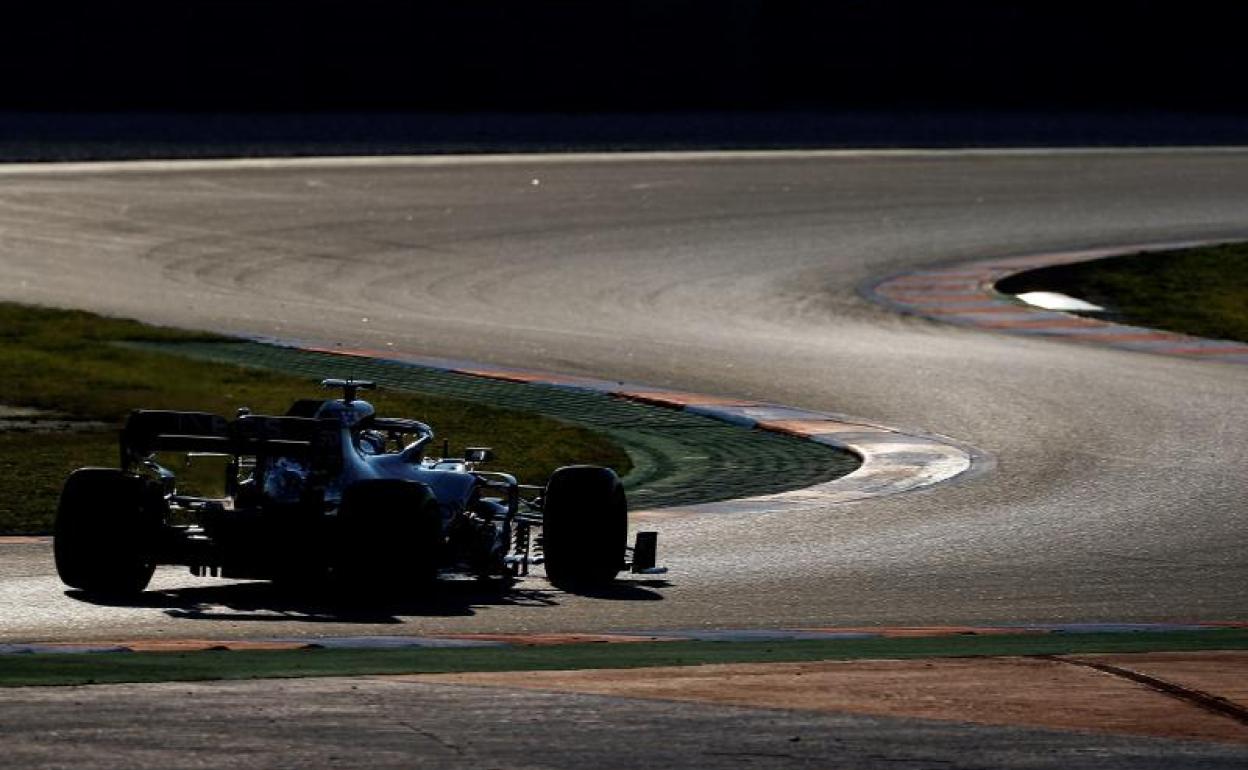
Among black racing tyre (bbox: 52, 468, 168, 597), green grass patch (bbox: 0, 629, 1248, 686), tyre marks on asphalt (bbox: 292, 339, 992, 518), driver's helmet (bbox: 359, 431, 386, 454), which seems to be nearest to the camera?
green grass patch (bbox: 0, 629, 1248, 686)

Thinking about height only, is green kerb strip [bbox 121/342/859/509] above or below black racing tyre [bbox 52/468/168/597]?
above

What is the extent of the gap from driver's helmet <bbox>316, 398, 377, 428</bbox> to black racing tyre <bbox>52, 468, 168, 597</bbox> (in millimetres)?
983

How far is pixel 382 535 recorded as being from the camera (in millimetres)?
12289

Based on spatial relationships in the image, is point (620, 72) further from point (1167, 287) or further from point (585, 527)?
point (585, 527)

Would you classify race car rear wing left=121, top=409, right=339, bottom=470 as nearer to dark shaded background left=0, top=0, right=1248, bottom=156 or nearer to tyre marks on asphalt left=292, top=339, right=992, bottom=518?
tyre marks on asphalt left=292, top=339, right=992, bottom=518

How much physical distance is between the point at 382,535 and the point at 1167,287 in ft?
65.7

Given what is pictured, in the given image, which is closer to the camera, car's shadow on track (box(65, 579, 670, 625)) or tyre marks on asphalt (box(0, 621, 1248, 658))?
tyre marks on asphalt (box(0, 621, 1248, 658))

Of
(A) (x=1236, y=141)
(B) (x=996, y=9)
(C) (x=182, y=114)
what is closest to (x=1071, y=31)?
(B) (x=996, y=9)

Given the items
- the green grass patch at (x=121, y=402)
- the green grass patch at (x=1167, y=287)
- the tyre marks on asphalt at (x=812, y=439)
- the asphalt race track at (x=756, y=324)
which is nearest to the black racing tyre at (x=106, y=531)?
the asphalt race track at (x=756, y=324)

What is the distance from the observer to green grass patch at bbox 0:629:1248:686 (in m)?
10.1

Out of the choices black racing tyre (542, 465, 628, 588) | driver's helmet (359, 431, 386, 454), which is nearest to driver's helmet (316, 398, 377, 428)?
driver's helmet (359, 431, 386, 454)

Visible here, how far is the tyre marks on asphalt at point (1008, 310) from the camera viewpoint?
25953mm

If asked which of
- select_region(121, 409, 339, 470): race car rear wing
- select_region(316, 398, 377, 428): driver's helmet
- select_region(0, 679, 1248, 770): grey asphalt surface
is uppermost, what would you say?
select_region(316, 398, 377, 428): driver's helmet

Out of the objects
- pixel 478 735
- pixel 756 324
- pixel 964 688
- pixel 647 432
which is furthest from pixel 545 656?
pixel 756 324
